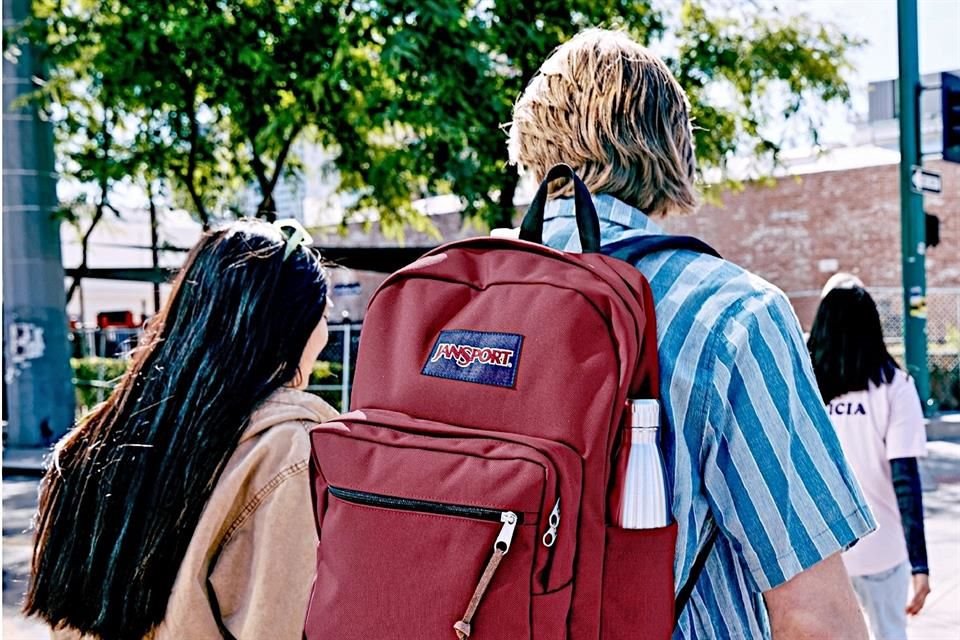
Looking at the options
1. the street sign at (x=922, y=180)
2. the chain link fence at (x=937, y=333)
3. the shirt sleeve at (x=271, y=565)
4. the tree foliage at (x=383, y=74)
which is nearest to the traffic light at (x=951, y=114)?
the street sign at (x=922, y=180)

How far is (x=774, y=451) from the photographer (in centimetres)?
139

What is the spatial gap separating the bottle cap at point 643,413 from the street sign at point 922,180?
37.4ft

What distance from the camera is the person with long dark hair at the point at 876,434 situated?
11.9ft

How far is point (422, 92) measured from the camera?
10000mm

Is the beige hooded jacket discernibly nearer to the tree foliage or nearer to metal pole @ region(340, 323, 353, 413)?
the tree foliage

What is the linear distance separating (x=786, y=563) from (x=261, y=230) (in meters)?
1.27

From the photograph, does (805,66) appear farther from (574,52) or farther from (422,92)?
(574,52)

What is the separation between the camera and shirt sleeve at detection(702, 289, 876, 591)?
140 centimetres

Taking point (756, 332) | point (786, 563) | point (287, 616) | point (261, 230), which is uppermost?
point (261, 230)

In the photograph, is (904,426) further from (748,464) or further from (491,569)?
(491,569)

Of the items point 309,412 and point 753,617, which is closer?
Answer: point 753,617

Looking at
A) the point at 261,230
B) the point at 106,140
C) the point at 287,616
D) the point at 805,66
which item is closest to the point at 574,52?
the point at 261,230

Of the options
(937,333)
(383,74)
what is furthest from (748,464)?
(937,333)

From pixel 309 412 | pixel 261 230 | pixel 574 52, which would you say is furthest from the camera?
pixel 261 230
